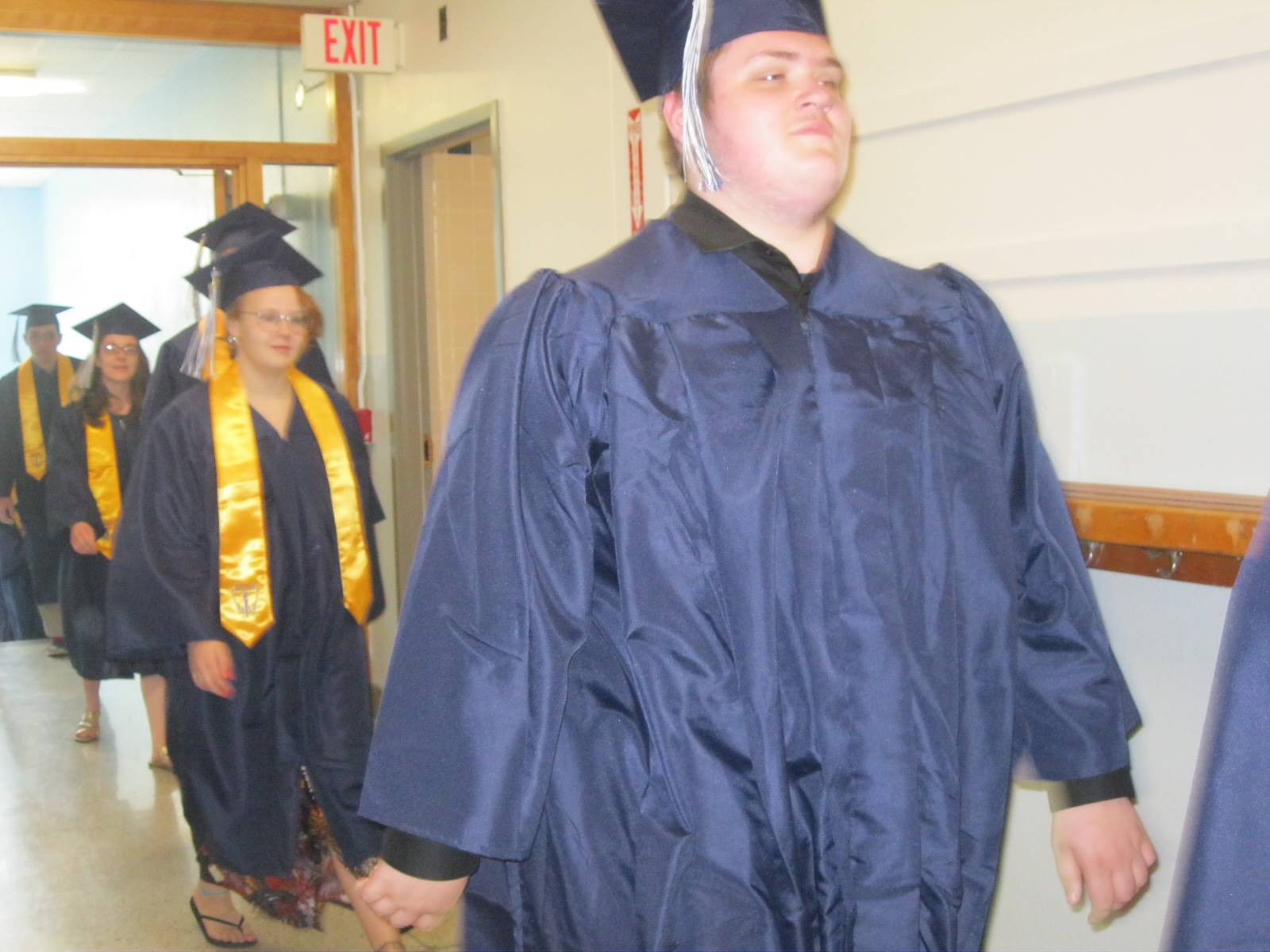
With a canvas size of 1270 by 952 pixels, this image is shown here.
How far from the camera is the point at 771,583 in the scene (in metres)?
1.38

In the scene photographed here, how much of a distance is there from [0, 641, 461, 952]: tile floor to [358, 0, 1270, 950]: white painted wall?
174cm

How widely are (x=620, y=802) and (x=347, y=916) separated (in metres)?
2.49

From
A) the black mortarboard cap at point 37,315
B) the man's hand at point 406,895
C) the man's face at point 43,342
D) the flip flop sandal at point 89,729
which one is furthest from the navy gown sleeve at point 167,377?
the man's hand at point 406,895

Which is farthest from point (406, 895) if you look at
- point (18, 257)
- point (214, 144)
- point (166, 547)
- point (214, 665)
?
point (18, 257)

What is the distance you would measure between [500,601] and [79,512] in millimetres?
4018

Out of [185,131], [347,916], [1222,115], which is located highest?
[185,131]

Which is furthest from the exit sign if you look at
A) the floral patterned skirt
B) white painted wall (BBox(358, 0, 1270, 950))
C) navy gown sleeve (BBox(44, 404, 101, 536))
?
the floral patterned skirt

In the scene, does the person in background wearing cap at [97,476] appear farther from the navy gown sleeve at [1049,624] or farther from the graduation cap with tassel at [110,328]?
the navy gown sleeve at [1049,624]

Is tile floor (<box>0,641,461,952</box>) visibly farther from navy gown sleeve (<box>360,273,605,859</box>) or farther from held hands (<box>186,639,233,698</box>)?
navy gown sleeve (<box>360,273,605,859</box>)

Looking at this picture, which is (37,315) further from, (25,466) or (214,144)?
(214,144)

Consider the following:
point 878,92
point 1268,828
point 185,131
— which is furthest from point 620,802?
point 185,131

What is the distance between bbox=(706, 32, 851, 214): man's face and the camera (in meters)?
1.49

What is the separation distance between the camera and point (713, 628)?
4.53 feet

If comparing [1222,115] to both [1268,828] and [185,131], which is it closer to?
[1268,828]
